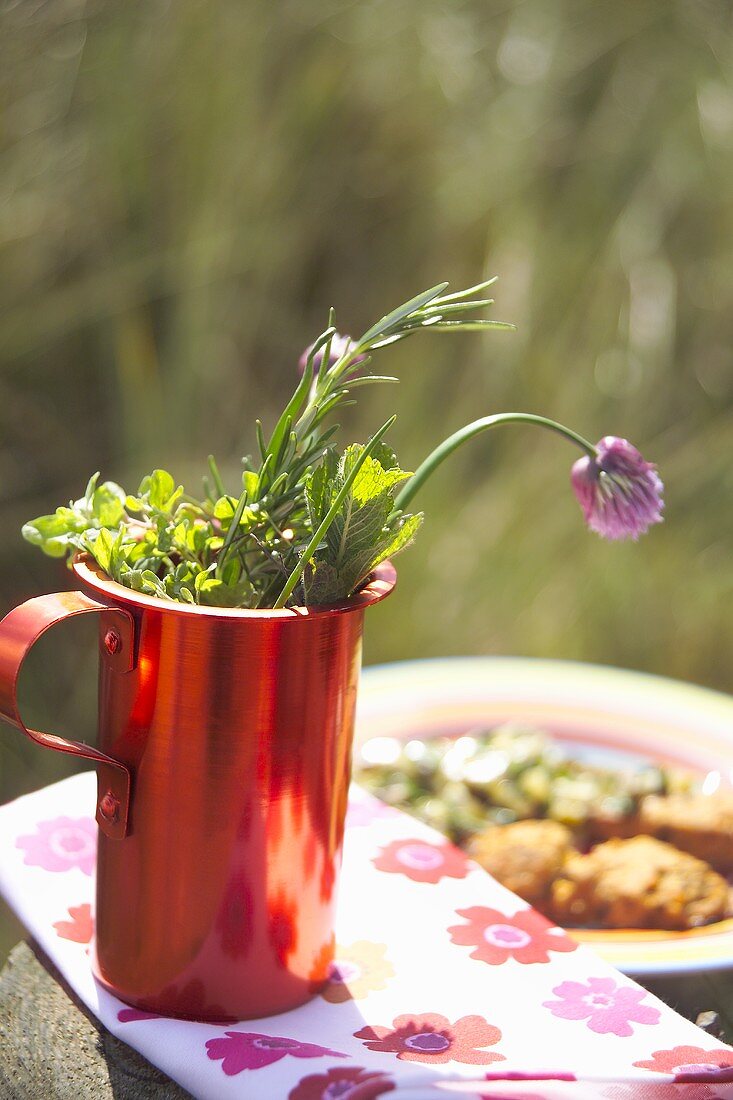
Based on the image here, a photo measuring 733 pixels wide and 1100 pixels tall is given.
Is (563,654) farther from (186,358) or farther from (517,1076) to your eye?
(517,1076)

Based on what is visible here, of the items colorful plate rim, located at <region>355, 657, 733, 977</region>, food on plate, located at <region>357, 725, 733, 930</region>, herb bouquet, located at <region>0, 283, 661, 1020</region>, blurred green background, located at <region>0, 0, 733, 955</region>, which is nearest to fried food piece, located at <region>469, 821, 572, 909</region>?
food on plate, located at <region>357, 725, 733, 930</region>

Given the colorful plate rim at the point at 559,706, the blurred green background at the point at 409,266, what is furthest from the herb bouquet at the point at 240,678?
the blurred green background at the point at 409,266

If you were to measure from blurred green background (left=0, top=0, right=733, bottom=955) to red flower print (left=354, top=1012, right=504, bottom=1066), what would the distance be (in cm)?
75

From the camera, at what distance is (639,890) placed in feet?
2.06

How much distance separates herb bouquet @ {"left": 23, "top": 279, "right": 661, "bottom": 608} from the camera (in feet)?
1.37

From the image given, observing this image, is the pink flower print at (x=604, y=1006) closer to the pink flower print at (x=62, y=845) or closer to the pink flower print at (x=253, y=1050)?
the pink flower print at (x=253, y=1050)

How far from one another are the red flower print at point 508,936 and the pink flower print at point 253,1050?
11 cm

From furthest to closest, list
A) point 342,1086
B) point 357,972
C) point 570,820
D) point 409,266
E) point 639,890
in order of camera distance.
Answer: point 409,266, point 570,820, point 639,890, point 357,972, point 342,1086

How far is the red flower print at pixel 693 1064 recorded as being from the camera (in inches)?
16.3

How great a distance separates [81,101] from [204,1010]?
0.88 meters

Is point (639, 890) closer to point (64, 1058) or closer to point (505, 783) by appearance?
point (505, 783)

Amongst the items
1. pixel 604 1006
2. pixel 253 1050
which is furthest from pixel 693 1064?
pixel 253 1050

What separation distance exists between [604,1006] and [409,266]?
3.42ft

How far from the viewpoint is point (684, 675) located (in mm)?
1540
